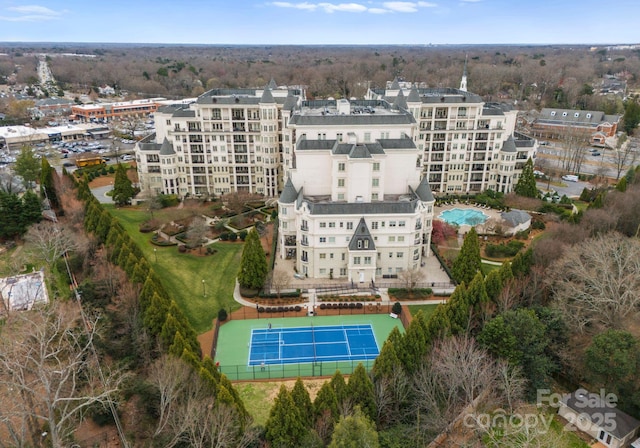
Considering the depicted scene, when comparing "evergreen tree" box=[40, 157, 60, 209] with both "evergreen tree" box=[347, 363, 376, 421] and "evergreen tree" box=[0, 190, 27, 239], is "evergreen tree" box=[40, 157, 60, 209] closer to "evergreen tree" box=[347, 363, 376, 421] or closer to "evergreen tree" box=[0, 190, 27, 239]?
"evergreen tree" box=[0, 190, 27, 239]

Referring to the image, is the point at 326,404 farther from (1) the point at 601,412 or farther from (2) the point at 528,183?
(2) the point at 528,183

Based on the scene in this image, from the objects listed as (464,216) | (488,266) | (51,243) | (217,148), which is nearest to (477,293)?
(488,266)

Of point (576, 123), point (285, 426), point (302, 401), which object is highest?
point (576, 123)

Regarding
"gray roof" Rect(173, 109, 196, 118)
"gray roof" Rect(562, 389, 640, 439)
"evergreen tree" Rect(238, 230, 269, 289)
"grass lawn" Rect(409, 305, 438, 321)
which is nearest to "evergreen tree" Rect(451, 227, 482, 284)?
"grass lawn" Rect(409, 305, 438, 321)

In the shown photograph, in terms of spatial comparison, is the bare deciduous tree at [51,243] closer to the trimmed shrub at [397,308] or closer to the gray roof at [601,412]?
the trimmed shrub at [397,308]

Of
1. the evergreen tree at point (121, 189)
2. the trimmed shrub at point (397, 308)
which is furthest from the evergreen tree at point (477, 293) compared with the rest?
the evergreen tree at point (121, 189)

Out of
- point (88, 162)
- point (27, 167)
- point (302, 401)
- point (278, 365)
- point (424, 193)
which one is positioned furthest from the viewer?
point (88, 162)
